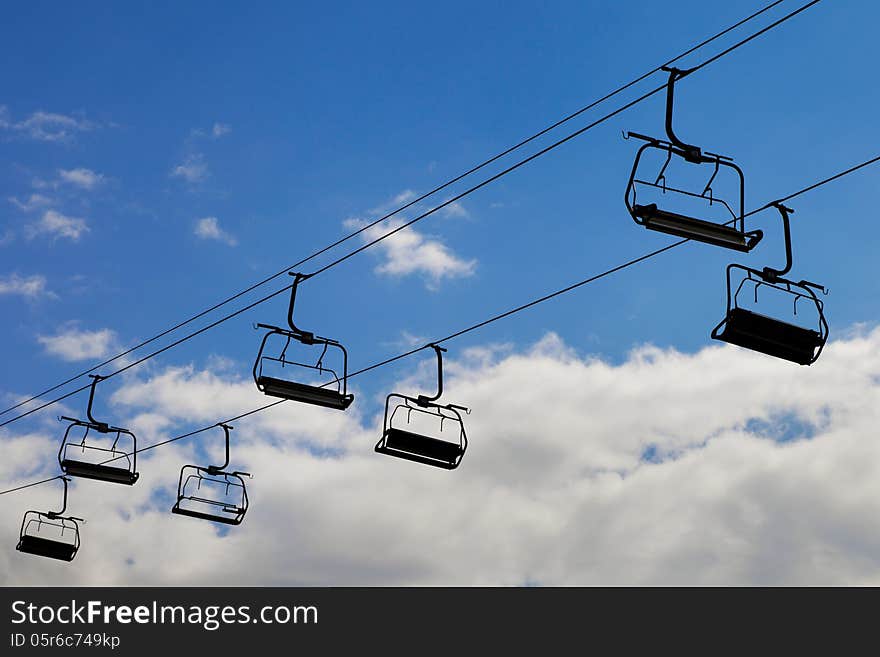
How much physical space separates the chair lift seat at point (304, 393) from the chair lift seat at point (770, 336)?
164 inches

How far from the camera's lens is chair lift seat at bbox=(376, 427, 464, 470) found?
11.4 metres

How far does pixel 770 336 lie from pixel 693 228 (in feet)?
4.05

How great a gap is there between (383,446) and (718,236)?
394 centimetres

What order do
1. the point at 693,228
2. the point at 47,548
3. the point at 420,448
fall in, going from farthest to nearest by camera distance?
1. the point at 47,548
2. the point at 420,448
3. the point at 693,228

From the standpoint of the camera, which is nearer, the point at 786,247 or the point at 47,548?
the point at 786,247

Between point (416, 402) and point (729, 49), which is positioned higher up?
point (729, 49)

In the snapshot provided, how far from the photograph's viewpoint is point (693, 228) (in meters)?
8.48

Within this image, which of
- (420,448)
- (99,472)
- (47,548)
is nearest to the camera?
(420,448)

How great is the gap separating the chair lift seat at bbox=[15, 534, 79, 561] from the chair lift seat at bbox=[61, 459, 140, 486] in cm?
315

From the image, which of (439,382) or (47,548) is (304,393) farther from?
(47,548)

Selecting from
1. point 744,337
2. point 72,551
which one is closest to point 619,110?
point 744,337

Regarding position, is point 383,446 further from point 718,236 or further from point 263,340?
point 718,236

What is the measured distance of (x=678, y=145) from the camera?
360 inches

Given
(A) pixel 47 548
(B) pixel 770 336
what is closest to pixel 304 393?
(B) pixel 770 336
